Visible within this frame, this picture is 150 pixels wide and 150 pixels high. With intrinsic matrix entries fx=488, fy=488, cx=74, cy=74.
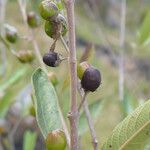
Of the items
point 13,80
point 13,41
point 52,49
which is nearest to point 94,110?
point 13,41

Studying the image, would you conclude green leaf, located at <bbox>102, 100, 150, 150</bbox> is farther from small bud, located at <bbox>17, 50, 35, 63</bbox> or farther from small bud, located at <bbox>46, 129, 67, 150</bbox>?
small bud, located at <bbox>17, 50, 35, 63</bbox>

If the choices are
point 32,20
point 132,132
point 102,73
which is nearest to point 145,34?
point 32,20

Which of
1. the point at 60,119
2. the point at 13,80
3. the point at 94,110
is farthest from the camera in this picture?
the point at 13,80

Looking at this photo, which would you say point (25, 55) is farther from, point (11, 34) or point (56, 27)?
point (56, 27)

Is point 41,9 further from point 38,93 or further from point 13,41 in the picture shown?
point 13,41

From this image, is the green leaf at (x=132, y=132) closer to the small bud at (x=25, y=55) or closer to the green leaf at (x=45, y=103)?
the green leaf at (x=45, y=103)

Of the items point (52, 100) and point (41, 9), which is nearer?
point (41, 9)

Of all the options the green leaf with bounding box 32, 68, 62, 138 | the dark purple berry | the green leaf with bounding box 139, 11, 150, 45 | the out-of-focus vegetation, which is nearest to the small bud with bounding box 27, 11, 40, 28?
the out-of-focus vegetation
